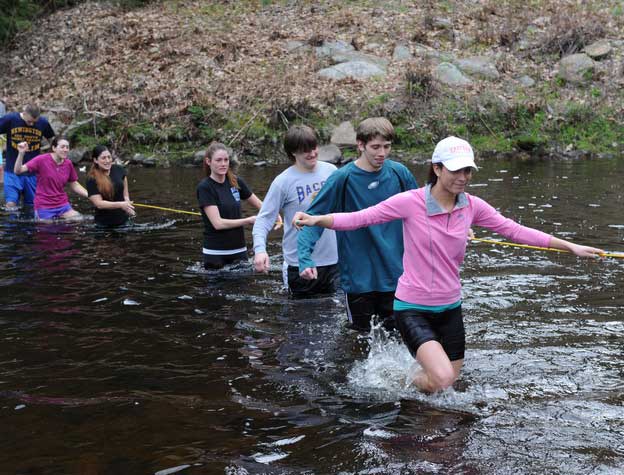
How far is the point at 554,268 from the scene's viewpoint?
9.25 meters

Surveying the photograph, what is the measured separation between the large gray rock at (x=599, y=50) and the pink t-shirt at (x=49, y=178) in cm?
1845

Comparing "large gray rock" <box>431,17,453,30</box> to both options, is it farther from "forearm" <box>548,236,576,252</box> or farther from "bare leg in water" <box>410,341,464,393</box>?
"bare leg in water" <box>410,341,464,393</box>

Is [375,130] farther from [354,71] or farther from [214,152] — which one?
[354,71]

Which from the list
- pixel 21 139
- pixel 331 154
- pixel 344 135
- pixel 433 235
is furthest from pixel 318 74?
pixel 433 235

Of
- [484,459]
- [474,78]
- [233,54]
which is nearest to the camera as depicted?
[484,459]

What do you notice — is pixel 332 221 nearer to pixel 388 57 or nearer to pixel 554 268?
pixel 554 268

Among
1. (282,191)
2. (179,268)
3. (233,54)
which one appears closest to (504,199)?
(179,268)

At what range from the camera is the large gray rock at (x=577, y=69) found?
23.5 metres

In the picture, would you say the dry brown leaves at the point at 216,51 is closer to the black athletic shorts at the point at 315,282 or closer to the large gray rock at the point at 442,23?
the large gray rock at the point at 442,23

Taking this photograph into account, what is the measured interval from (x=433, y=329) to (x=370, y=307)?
3.33ft

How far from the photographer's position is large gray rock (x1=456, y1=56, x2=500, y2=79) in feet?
77.4

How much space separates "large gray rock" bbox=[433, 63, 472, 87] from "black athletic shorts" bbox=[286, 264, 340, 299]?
17264 mm

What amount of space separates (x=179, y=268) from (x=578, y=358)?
5517 millimetres

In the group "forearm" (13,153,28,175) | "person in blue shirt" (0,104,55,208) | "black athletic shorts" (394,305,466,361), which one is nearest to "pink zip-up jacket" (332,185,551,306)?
"black athletic shorts" (394,305,466,361)
